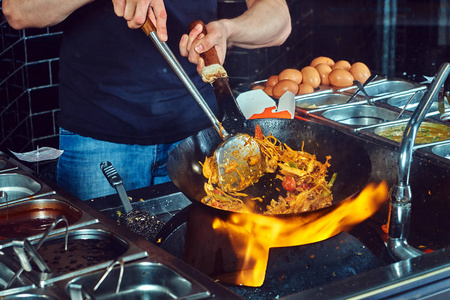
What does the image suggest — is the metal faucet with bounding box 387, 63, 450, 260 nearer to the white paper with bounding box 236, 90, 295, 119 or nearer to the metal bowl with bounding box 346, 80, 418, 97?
the white paper with bounding box 236, 90, 295, 119

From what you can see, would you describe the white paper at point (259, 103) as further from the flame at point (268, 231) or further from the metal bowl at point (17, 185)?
the metal bowl at point (17, 185)

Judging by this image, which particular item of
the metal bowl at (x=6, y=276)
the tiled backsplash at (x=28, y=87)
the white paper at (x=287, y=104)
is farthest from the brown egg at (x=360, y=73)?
the metal bowl at (x=6, y=276)

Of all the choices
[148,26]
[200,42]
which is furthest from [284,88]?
[148,26]

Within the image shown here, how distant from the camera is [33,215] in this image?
5.22ft

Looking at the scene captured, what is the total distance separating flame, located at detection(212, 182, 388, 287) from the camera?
5.19 feet

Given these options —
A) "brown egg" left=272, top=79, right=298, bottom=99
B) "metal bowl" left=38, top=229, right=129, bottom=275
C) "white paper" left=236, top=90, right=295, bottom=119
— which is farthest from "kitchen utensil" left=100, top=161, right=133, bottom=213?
"brown egg" left=272, top=79, right=298, bottom=99

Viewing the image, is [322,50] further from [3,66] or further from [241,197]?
[241,197]

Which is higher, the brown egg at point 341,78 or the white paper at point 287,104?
the white paper at point 287,104

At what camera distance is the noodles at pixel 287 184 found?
6.03 feet

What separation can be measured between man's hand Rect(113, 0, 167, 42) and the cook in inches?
14.8

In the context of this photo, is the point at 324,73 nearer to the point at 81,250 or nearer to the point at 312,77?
the point at 312,77

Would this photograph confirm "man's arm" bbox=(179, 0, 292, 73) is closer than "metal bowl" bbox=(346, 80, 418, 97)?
Yes

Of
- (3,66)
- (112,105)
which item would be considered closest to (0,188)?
(112,105)

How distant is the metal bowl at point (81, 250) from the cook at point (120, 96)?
88 cm
